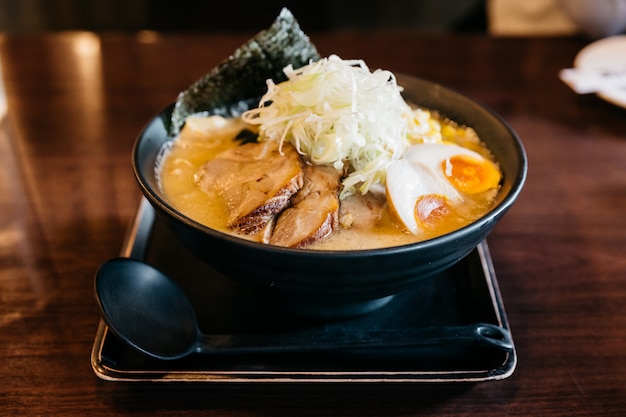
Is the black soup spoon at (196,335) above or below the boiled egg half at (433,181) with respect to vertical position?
below

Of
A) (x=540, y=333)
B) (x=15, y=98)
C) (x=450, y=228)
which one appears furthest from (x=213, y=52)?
(x=540, y=333)

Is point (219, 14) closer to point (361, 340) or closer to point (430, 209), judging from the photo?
point (430, 209)

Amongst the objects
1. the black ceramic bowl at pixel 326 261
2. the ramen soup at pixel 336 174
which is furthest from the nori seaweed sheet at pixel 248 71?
the black ceramic bowl at pixel 326 261

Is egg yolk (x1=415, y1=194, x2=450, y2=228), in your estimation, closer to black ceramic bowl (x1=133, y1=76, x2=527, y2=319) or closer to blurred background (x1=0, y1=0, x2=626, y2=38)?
black ceramic bowl (x1=133, y1=76, x2=527, y2=319)

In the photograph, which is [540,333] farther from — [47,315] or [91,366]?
[47,315]

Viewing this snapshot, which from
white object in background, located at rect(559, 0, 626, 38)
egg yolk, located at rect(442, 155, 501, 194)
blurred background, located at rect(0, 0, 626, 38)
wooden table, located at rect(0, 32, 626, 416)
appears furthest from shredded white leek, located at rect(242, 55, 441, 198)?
blurred background, located at rect(0, 0, 626, 38)

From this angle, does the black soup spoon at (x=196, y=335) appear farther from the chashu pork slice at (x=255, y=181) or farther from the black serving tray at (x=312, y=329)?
the chashu pork slice at (x=255, y=181)
